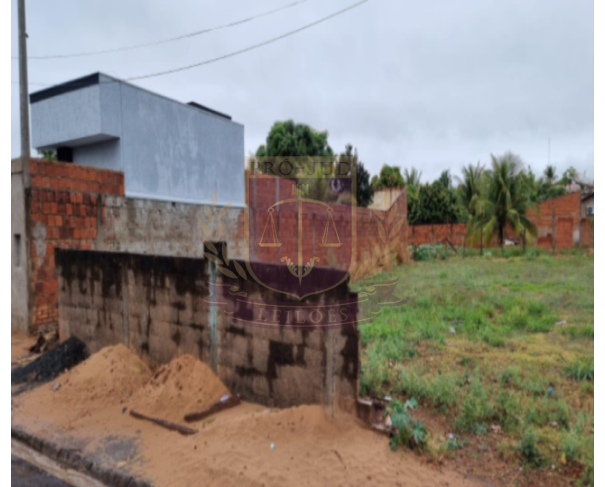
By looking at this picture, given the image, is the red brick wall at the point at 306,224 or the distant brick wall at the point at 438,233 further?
the distant brick wall at the point at 438,233

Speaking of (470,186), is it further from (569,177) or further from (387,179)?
(569,177)

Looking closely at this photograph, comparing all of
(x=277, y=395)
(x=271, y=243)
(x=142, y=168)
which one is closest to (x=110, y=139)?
(x=142, y=168)

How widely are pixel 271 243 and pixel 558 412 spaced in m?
8.21

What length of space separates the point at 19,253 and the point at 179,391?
443cm

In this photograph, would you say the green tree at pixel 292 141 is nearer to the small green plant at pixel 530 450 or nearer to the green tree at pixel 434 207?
the green tree at pixel 434 207

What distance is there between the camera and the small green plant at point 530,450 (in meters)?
3.05

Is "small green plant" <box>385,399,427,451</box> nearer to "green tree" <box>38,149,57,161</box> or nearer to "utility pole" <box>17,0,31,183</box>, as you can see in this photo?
"utility pole" <box>17,0,31,183</box>

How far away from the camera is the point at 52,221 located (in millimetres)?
6824

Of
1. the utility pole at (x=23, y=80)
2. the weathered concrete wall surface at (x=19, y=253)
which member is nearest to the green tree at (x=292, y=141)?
the utility pole at (x=23, y=80)

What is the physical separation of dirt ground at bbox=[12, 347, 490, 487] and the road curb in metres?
0.06

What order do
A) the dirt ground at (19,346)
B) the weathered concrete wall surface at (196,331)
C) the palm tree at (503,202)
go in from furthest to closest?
the palm tree at (503,202), the dirt ground at (19,346), the weathered concrete wall surface at (196,331)

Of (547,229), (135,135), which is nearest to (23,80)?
(135,135)

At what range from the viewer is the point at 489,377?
4.49 metres

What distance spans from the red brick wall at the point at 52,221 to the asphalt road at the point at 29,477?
3.67 metres
